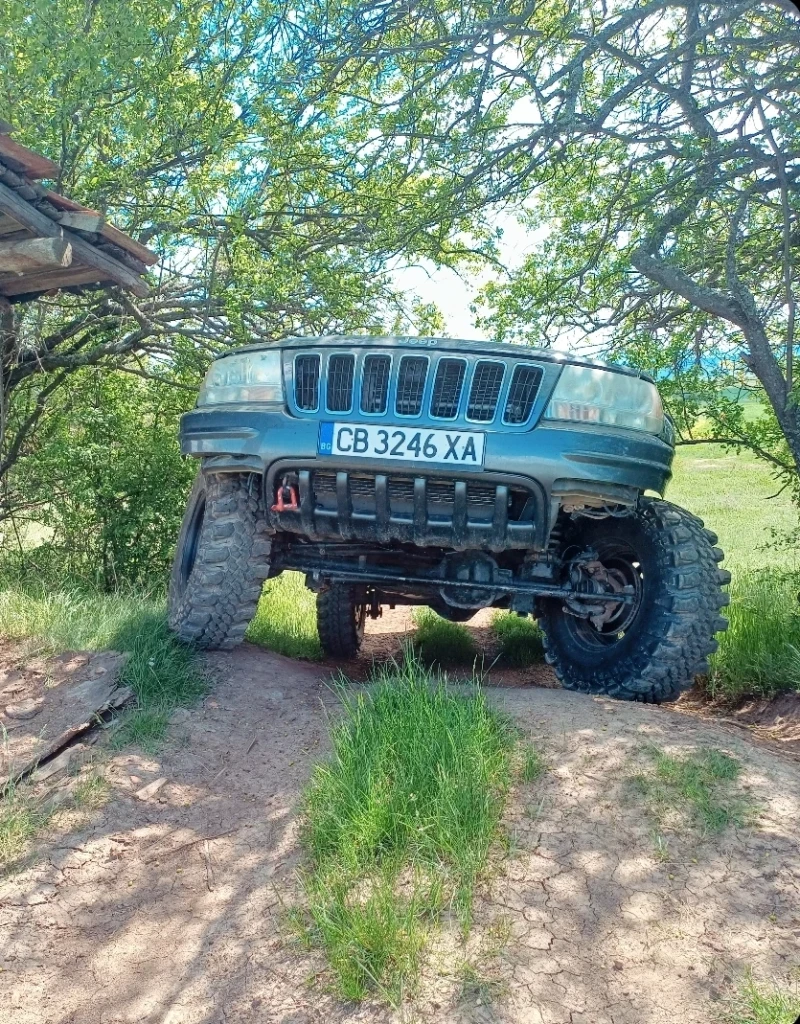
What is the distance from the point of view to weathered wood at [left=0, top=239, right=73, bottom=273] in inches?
189

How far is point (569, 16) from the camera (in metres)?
5.16

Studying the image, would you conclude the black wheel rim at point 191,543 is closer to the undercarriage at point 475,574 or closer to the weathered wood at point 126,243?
the undercarriage at point 475,574

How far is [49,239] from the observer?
15.7ft

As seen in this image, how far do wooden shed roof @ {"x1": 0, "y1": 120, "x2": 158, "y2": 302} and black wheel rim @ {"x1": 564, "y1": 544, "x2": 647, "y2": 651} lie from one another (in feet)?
10.5

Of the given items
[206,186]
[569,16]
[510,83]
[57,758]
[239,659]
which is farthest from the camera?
[206,186]

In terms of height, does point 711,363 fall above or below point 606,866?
above

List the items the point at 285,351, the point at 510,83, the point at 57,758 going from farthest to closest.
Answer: the point at 510,83
the point at 285,351
the point at 57,758

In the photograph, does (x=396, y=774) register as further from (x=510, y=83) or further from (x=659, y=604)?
(x=510, y=83)

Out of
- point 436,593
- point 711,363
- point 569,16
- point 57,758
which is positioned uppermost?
point 569,16

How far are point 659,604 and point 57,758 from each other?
2.68m

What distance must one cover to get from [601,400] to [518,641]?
314cm

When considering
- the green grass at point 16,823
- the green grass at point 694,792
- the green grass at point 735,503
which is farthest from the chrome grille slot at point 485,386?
the green grass at point 735,503

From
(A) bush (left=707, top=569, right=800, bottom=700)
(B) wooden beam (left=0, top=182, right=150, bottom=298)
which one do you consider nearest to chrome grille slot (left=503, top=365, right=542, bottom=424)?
(A) bush (left=707, top=569, right=800, bottom=700)

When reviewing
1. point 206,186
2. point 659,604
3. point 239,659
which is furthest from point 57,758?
point 206,186
